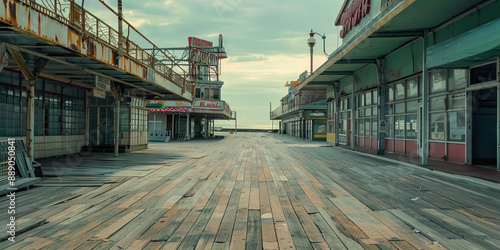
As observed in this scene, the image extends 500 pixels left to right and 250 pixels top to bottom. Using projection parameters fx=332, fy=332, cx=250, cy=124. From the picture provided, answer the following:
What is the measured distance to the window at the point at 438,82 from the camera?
12638 millimetres

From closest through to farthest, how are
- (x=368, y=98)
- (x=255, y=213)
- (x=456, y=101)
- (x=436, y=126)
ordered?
(x=255, y=213) → (x=456, y=101) → (x=436, y=126) → (x=368, y=98)

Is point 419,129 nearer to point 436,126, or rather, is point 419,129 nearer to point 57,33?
point 436,126

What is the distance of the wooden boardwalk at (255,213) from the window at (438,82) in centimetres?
495

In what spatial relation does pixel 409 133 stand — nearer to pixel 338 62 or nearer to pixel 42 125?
pixel 338 62

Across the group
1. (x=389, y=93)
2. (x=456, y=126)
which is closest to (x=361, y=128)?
(x=389, y=93)

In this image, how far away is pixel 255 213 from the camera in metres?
5.32

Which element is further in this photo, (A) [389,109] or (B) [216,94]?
(B) [216,94]

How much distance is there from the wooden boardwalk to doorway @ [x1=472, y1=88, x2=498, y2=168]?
3.43 m

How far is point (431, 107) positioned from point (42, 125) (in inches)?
609

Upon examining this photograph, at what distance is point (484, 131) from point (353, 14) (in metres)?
14.8

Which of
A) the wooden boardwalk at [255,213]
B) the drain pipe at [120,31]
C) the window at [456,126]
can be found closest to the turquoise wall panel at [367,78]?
the window at [456,126]

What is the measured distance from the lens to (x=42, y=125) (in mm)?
12953

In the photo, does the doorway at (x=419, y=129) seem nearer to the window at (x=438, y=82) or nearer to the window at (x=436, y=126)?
the window at (x=436, y=126)

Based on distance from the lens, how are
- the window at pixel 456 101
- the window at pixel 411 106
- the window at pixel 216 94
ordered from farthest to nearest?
the window at pixel 216 94 < the window at pixel 411 106 < the window at pixel 456 101
